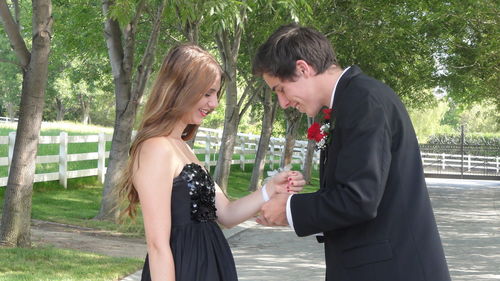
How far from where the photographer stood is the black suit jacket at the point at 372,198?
304cm

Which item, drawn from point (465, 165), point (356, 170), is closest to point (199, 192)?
point (356, 170)

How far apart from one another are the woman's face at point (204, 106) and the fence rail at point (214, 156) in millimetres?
13151

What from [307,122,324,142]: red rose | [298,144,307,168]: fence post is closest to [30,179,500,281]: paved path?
[307,122,324,142]: red rose

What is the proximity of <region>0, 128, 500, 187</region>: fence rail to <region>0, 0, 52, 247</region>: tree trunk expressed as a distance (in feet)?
21.7

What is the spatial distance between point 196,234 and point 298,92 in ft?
3.10

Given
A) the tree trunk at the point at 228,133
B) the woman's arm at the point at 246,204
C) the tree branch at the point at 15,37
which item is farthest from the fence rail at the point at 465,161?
the woman's arm at the point at 246,204

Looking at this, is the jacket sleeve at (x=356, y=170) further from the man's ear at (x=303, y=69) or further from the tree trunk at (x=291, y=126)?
the tree trunk at (x=291, y=126)

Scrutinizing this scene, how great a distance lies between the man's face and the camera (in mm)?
3338

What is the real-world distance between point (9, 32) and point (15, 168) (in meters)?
1.72

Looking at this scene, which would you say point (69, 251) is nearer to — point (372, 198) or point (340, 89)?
point (340, 89)

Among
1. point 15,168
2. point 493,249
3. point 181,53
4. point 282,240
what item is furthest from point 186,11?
point 181,53

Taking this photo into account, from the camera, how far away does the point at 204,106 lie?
12.9ft

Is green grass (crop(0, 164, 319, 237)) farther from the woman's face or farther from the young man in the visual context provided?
the young man

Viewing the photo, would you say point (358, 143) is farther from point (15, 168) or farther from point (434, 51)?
point (434, 51)
